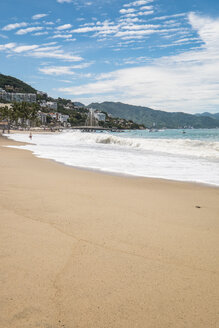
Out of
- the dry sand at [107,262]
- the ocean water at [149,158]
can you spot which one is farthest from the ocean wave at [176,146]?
the dry sand at [107,262]

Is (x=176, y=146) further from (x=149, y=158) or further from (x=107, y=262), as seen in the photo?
(x=107, y=262)

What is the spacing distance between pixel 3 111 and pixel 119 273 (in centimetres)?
11704

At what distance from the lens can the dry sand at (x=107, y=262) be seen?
2074 millimetres

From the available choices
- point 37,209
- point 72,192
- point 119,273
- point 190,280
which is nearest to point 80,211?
point 37,209

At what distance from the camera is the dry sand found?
6.81 feet

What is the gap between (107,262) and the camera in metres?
2.87

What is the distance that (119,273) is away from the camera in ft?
8.71

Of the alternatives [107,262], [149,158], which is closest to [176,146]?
[149,158]

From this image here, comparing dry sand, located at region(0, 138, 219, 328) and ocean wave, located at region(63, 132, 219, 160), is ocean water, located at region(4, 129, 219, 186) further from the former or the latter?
dry sand, located at region(0, 138, 219, 328)

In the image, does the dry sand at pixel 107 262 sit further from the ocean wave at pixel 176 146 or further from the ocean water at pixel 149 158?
the ocean wave at pixel 176 146

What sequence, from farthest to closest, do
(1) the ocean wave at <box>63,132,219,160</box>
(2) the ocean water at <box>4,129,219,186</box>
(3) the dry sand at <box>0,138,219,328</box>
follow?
(1) the ocean wave at <box>63,132,219,160</box>
(2) the ocean water at <box>4,129,219,186</box>
(3) the dry sand at <box>0,138,219,328</box>

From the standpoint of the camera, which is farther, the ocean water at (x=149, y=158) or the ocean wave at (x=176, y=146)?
the ocean wave at (x=176, y=146)

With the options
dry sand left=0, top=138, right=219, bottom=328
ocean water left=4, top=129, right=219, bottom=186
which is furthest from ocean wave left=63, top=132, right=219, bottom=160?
dry sand left=0, top=138, right=219, bottom=328

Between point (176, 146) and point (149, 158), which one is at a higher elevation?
point (176, 146)
